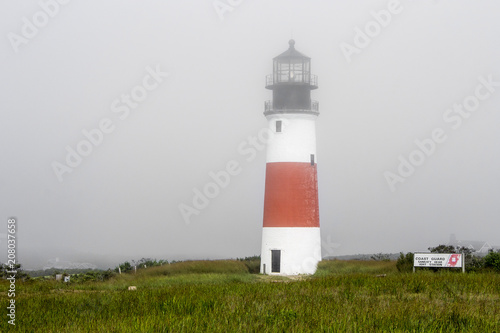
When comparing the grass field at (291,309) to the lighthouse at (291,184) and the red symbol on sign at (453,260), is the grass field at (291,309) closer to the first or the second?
the red symbol on sign at (453,260)

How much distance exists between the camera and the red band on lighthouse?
32.7 metres

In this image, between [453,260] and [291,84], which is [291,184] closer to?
[291,84]

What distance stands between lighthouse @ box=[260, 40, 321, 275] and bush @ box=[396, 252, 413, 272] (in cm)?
494

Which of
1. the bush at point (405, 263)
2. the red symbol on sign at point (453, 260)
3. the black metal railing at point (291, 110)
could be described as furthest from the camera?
the black metal railing at point (291, 110)

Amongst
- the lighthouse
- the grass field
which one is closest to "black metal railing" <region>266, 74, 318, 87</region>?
the lighthouse

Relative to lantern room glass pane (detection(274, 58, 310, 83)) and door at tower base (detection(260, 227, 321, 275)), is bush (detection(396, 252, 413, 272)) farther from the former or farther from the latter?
lantern room glass pane (detection(274, 58, 310, 83))

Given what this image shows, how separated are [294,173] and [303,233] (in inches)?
108

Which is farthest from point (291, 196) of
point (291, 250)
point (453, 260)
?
point (453, 260)

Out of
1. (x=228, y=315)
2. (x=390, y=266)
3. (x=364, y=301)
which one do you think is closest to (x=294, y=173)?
(x=390, y=266)

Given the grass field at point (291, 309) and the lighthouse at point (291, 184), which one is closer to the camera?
the grass field at point (291, 309)

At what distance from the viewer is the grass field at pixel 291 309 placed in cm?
1052

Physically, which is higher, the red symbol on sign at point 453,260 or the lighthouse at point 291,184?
the lighthouse at point 291,184

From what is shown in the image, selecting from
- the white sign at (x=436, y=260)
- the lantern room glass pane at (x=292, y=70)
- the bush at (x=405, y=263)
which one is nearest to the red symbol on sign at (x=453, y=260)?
the white sign at (x=436, y=260)

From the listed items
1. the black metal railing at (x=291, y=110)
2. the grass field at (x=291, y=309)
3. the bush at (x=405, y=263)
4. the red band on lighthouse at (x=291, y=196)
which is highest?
the black metal railing at (x=291, y=110)
